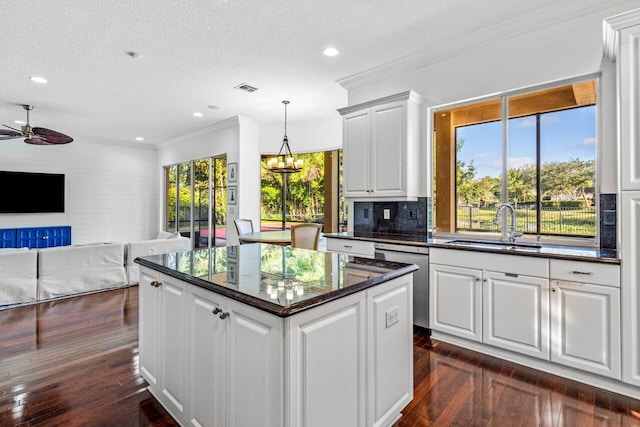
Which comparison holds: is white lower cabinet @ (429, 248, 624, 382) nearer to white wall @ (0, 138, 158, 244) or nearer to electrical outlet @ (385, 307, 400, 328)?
electrical outlet @ (385, 307, 400, 328)

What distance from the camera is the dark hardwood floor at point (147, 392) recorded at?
1951 millimetres

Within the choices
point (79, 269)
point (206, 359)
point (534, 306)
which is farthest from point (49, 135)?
point (534, 306)

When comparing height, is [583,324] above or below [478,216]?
below

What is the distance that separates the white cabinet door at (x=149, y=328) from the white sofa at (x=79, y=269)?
2.94 m

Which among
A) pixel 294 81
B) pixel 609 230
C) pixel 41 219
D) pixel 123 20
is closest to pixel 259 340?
pixel 609 230

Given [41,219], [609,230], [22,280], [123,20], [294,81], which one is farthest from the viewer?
[41,219]

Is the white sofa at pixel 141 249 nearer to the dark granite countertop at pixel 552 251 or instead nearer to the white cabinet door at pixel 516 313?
the dark granite countertop at pixel 552 251

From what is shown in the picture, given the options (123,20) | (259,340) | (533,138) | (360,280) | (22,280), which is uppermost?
(123,20)

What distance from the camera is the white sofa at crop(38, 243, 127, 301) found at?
4211mm

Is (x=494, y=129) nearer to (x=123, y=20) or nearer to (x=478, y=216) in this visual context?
(x=478, y=216)

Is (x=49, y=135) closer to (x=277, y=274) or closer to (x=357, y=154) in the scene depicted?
(x=357, y=154)

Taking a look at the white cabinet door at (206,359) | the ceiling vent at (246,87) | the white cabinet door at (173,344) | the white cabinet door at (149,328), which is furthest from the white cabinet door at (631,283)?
the ceiling vent at (246,87)

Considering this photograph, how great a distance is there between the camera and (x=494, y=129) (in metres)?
3.40

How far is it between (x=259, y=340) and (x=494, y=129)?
3158 mm
